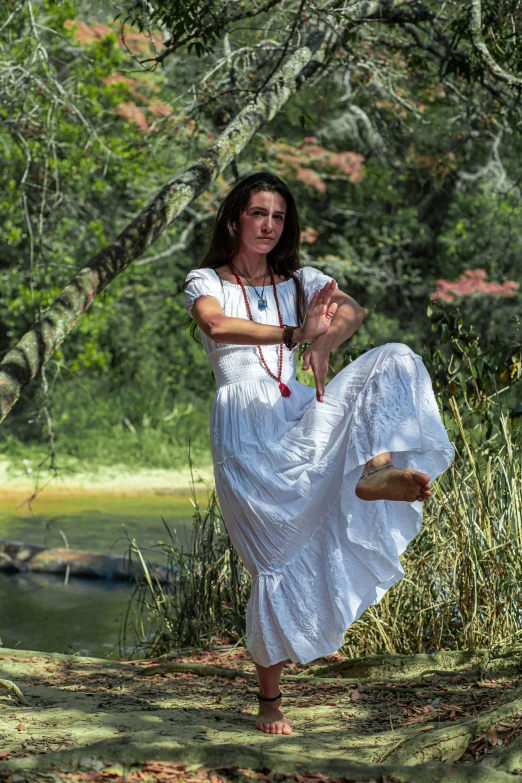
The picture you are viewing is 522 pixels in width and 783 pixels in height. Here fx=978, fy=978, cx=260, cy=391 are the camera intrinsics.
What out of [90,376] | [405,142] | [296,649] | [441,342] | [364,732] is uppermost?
[405,142]

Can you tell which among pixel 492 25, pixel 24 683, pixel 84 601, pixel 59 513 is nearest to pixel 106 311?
pixel 59 513

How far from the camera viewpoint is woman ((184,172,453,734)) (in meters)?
2.85

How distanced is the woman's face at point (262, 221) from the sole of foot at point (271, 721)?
1461 millimetres

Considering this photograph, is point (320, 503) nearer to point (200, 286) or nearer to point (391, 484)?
point (391, 484)

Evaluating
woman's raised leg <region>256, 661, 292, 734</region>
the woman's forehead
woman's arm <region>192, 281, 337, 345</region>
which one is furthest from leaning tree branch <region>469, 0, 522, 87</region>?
woman's raised leg <region>256, 661, 292, 734</region>

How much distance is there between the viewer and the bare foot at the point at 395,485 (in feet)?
8.57

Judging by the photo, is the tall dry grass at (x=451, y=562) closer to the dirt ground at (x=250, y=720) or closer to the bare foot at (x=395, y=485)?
the dirt ground at (x=250, y=720)

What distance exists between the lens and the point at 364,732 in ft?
9.90

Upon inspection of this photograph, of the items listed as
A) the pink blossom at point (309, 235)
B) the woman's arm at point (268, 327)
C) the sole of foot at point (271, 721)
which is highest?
the pink blossom at point (309, 235)

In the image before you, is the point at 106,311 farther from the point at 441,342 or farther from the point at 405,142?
the point at 441,342

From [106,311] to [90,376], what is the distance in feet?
6.66

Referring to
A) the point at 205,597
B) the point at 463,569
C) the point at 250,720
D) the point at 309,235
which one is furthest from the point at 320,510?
the point at 309,235

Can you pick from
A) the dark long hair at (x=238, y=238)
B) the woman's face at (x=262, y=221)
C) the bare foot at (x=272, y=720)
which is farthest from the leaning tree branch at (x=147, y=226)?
the bare foot at (x=272, y=720)

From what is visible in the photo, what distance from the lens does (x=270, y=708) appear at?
3037mm
